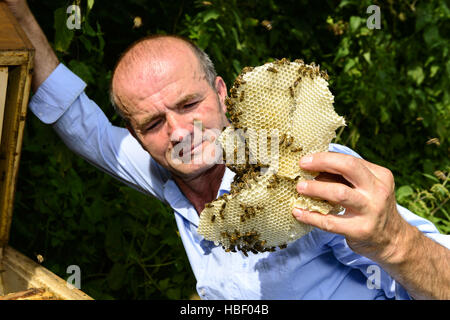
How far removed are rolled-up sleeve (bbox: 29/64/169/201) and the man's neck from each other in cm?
19

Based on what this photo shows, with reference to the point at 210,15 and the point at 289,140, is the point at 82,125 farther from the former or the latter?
the point at 289,140

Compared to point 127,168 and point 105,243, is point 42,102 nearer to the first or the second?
point 127,168

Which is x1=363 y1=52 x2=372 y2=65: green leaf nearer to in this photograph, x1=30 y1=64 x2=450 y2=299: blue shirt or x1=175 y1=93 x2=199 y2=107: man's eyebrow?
x1=30 y1=64 x2=450 y2=299: blue shirt

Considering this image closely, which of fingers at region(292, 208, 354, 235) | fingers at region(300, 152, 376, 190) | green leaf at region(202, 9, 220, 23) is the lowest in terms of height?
green leaf at region(202, 9, 220, 23)

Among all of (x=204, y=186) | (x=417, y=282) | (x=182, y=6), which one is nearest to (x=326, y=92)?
(x=417, y=282)

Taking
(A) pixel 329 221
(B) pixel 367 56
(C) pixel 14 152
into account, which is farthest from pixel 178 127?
(B) pixel 367 56

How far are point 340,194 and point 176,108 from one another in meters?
0.72

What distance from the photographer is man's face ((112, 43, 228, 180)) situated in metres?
1.59

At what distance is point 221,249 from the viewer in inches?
65.0

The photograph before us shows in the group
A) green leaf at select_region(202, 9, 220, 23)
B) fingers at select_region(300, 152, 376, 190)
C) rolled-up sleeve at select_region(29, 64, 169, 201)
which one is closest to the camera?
fingers at select_region(300, 152, 376, 190)

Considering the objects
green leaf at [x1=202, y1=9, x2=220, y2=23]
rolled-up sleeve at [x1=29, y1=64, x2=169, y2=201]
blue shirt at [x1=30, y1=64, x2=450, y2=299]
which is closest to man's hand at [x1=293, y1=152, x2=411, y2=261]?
blue shirt at [x1=30, y1=64, x2=450, y2=299]

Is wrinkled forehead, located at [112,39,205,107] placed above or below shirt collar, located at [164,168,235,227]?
above

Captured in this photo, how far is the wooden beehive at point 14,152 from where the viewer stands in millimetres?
1459

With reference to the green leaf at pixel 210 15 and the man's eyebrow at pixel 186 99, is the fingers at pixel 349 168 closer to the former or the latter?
the man's eyebrow at pixel 186 99
